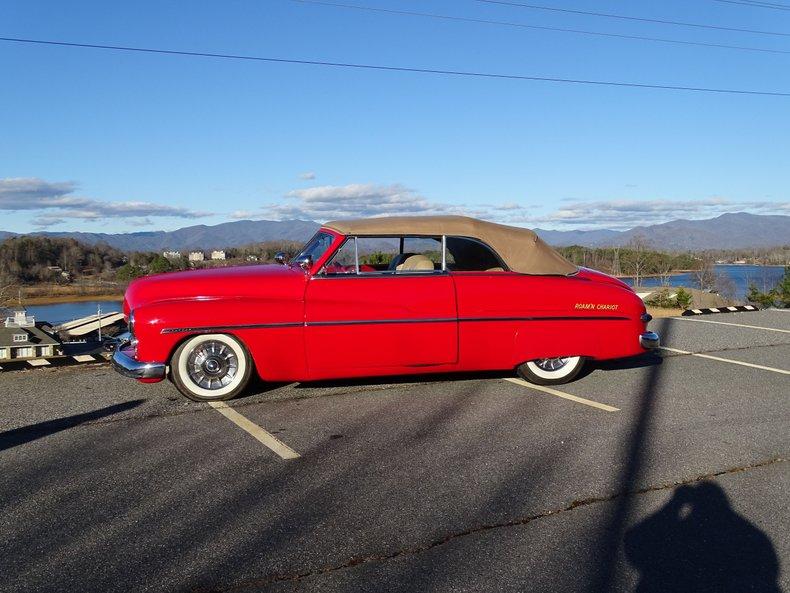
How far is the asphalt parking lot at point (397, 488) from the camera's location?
2816mm

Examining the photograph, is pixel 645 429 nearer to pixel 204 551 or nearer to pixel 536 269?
pixel 536 269

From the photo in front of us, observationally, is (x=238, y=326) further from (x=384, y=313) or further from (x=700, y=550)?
(x=700, y=550)

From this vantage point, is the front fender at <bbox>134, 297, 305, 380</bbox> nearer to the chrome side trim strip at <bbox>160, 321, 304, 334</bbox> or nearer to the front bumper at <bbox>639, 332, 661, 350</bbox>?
the chrome side trim strip at <bbox>160, 321, 304, 334</bbox>

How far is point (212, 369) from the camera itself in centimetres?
573

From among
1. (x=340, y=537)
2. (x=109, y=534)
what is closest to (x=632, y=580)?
(x=340, y=537)

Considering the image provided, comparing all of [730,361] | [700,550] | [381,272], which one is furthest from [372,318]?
[730,361]

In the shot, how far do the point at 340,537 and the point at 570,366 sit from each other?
13.0ft

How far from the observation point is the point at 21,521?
330 centimetres

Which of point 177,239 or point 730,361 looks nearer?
point 730,361

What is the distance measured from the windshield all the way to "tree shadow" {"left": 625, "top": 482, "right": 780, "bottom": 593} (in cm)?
367

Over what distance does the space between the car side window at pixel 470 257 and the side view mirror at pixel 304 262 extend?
1316 mm

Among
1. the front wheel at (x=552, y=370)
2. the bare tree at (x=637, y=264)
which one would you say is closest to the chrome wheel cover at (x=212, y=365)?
the front wheel at (x=552, y=370)

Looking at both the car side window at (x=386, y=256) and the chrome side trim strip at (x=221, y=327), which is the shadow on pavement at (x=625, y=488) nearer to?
the car side window at (x=386, y=256)

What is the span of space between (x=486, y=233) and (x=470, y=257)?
31 cm
